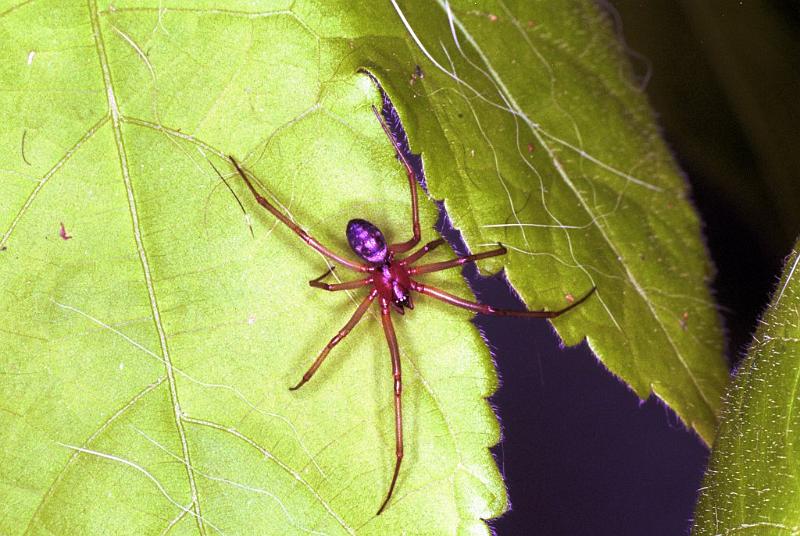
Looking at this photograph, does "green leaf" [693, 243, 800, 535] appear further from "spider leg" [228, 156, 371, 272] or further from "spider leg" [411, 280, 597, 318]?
"spider leg" [228, 156, 371, 272]

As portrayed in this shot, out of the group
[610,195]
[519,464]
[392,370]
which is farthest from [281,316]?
[519,464]

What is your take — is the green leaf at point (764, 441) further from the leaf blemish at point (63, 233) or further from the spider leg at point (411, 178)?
the leaf blemish at point (63, 233)

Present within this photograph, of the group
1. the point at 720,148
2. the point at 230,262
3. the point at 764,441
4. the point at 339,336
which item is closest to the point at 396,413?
the point at 339,336

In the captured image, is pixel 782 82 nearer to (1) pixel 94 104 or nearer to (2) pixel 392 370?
(2) pixel 392 370

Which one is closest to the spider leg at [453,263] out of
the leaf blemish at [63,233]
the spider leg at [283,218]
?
the spider leg at [283,218]

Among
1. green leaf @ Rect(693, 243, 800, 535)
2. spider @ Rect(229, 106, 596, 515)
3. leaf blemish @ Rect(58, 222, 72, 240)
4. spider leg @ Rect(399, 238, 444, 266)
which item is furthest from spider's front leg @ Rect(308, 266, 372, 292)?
green leaf @ Rect(693, 243, 800, 535)

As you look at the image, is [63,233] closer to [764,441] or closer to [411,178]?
[411,178]

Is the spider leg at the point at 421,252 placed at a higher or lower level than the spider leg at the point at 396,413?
higher
